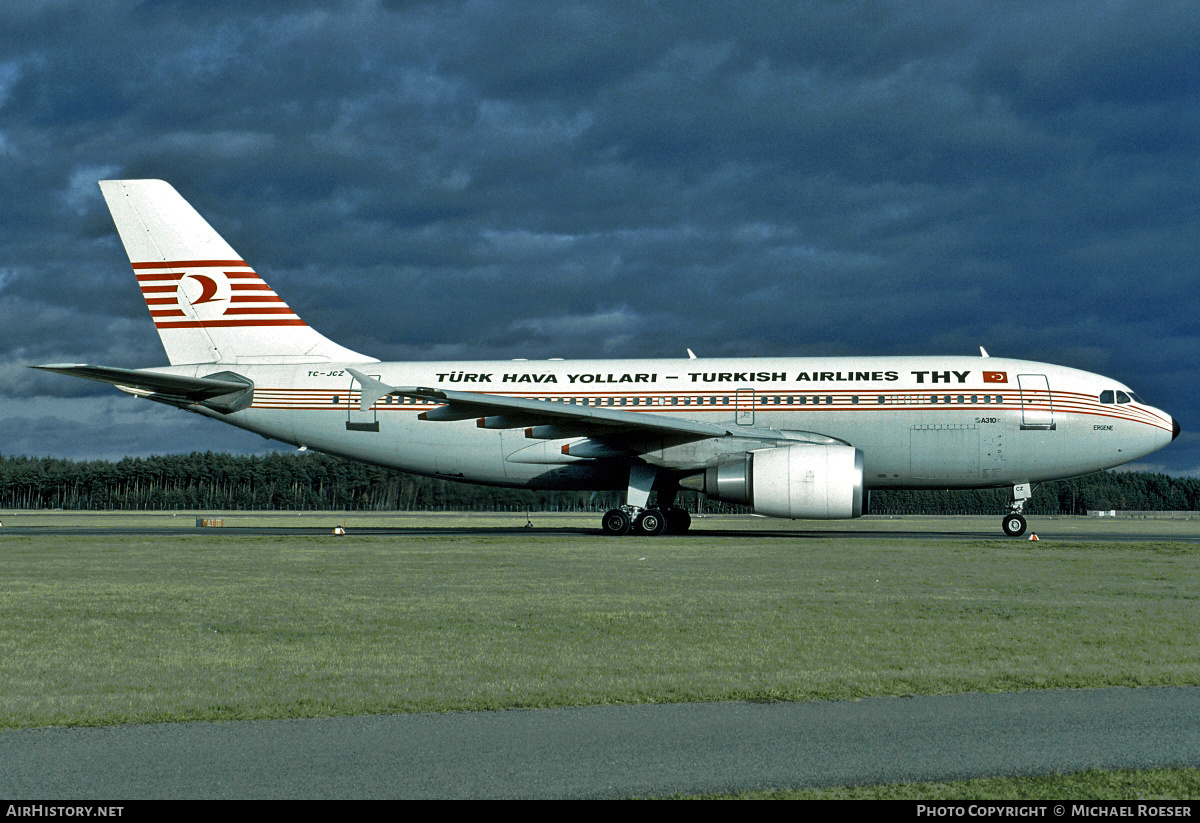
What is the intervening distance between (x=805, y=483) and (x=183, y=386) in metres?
15.2

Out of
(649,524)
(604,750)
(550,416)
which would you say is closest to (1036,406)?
(649,524)

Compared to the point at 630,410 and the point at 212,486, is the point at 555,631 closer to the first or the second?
the point at 630,410

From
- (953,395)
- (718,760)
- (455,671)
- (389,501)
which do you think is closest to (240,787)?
(718,760)

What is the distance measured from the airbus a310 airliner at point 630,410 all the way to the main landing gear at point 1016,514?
0.05 metres

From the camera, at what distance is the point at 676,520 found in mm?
25594

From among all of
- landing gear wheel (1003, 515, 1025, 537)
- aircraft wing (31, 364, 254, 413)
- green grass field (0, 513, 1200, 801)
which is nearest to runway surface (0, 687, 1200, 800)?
green grass field (0, 513, 1200, 801)

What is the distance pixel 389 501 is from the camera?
86.8 m

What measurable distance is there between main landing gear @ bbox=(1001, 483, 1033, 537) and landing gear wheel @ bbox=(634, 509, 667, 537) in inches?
312

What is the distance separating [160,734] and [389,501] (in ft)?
273

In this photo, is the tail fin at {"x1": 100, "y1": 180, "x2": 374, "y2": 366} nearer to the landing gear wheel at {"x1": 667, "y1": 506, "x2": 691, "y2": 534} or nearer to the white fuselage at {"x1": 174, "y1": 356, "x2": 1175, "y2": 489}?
the white fuselage at {"x1": 174, "y1": 356, "x2": 1175, "y2": 489}

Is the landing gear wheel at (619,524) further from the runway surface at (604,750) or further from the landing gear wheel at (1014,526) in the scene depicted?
the runway surface at (604,750)

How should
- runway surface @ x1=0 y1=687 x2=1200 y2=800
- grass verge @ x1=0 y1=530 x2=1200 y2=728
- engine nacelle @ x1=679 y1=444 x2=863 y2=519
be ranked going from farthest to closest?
engine nacelle @ x1=679 y1=444 x2=863 y2=519
grass verge @ x1=0 y1=530 x2=1200 y2=728
runway surface @ x1=0 y1=687 x2=1200 y2=800

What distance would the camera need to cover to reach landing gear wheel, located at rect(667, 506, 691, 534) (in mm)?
25500

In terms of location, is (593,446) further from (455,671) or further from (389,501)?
(389,501)
